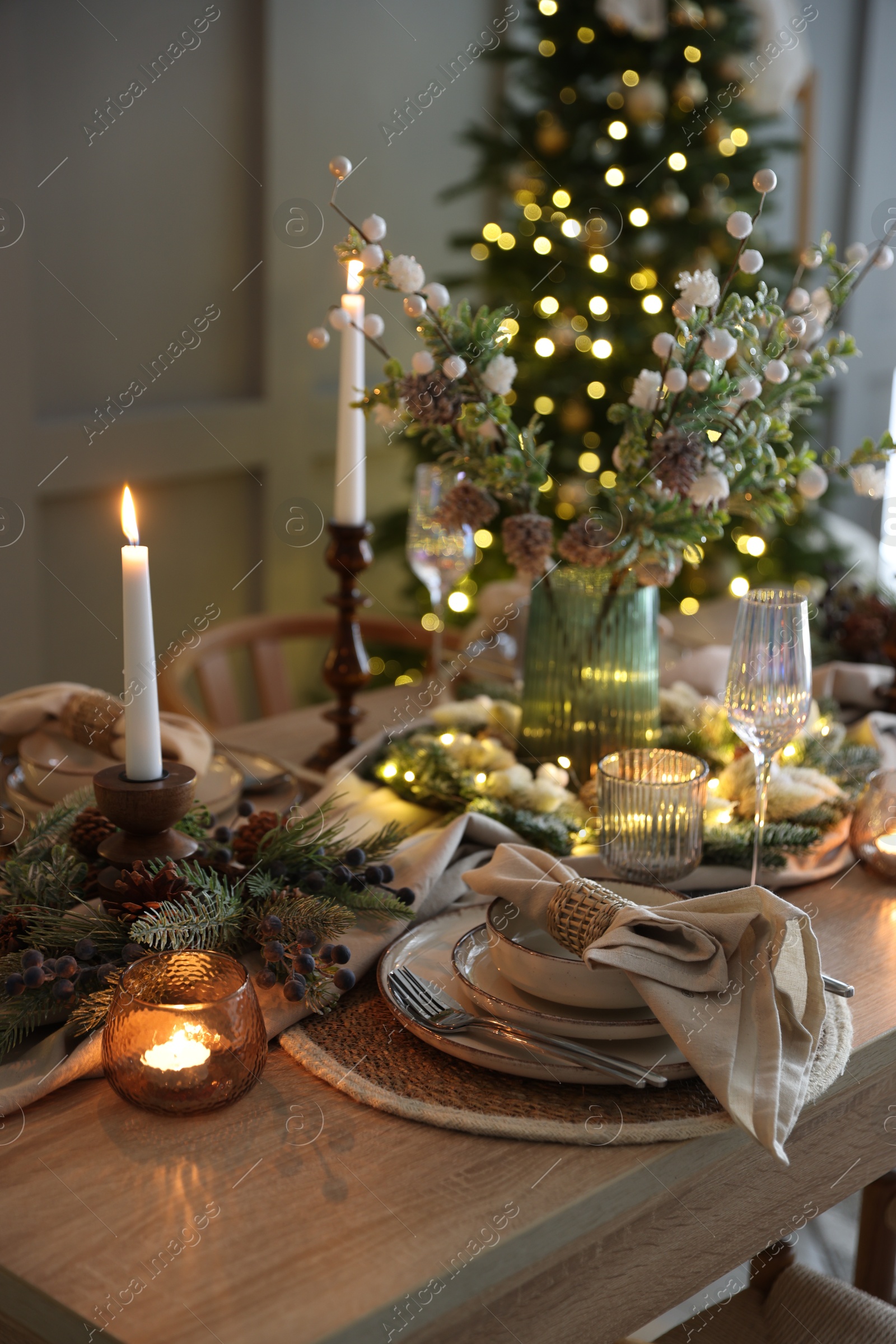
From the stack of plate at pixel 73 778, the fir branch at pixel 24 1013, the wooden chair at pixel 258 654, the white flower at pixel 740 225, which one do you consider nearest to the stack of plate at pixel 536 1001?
the fir branch at pixel 24 1013

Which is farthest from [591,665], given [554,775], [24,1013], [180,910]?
[24,1013]

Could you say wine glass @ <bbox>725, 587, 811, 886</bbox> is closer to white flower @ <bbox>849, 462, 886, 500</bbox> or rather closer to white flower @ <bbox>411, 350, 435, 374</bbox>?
white flower @ <bbox>849, 462, 886, 500</bbox>

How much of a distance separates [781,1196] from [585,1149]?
0.20 metres

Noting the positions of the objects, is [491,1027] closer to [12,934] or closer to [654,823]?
[654,823]

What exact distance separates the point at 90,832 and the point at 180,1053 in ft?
0.90

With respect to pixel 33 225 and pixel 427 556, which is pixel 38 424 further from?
pixel 427 556

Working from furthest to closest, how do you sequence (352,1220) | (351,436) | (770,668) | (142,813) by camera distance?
1. (351,436)
2. (770,668)
3. (142,813)
4. (352,1220)

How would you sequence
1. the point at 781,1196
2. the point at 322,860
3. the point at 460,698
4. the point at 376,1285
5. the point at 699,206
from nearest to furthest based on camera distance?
the point at 376,1285, the point at 781,1196, the point at 322,860, the point at 460,698, the point at 699,206

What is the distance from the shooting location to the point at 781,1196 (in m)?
0.88

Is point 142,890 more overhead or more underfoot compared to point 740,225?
more underfoot

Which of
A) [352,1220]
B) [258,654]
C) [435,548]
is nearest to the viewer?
[352,1220]

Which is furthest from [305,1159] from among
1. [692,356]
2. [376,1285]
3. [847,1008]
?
[692,356]

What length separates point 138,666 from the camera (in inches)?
35.6

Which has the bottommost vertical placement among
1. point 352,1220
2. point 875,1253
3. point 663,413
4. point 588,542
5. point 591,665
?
point 875,1253
